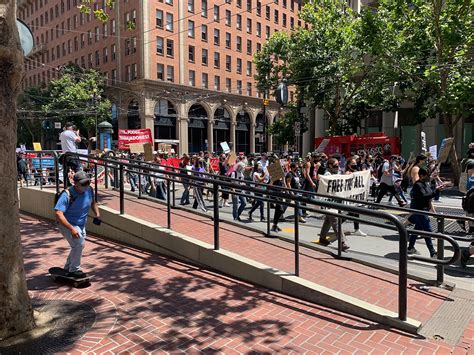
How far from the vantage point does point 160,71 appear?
4600 cm

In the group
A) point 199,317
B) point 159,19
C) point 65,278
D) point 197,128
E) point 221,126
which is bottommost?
point 199,317

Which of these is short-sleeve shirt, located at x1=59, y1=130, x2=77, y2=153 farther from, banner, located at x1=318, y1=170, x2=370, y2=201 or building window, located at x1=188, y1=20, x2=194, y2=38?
building window, located at x1=188, y1=20, x2=194, y2=38

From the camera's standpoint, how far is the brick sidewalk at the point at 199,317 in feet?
12.5

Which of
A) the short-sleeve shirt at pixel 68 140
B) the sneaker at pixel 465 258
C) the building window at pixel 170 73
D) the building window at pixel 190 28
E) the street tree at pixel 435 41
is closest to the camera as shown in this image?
the sneaker at pixel 465 258

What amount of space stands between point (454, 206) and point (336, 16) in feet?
59.3

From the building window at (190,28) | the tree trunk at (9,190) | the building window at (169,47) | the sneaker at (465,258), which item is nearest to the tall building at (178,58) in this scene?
the building window at (169,47)

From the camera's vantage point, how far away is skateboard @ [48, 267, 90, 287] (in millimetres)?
5133

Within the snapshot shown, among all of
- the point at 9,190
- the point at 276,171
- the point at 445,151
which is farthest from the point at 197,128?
the point at 9,190

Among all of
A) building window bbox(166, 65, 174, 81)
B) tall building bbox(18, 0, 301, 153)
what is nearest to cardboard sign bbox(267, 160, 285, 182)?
tall building bbox(18, 0, 301, 153)

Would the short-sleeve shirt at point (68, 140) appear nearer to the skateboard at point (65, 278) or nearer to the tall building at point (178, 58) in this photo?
the skateboard at point (65, 278)

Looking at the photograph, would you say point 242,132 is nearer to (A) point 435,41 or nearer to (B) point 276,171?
(A) point 435,41

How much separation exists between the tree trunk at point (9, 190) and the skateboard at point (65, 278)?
123cm

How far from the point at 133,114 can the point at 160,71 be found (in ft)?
19.5

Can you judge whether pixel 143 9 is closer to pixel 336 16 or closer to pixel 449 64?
pixel 336 16
